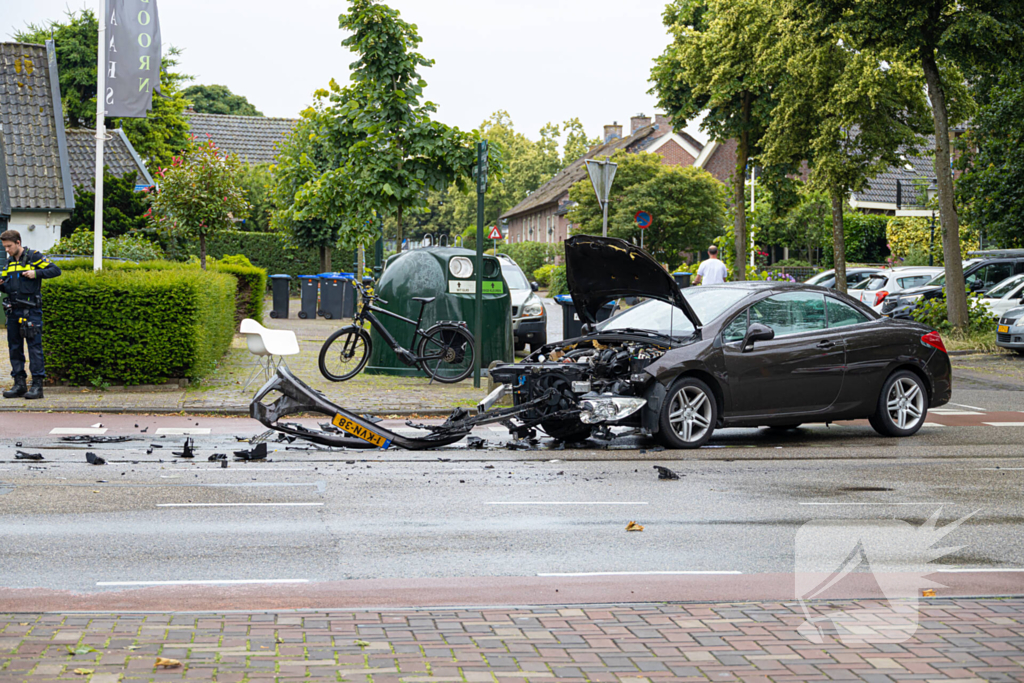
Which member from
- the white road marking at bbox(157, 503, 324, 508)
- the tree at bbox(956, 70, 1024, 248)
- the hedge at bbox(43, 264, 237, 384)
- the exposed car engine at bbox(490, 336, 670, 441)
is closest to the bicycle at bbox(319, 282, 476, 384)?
the hedge at bbox(43, 264, 237, 384)

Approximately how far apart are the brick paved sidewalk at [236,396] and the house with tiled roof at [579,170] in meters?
41.9

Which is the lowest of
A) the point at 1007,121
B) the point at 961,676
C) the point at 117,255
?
the point at 961,676

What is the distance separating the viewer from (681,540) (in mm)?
6461

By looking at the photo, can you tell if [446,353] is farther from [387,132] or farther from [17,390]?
[17,390]

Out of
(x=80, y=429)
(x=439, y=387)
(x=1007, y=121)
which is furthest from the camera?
(x=1007, y=121)

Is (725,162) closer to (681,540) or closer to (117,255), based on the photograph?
(117,255)

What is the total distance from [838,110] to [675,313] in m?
19.1

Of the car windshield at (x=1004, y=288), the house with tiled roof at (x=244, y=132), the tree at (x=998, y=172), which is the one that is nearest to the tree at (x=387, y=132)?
the car windshield at (x=1004, y=288)

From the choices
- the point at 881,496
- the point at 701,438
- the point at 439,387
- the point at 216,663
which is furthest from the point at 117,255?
the point at 216,663

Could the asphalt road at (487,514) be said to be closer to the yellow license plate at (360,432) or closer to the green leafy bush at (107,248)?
the yellow license plate at (360,432)

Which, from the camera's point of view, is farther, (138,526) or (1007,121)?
(1007,121)

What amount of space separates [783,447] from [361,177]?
389 inches

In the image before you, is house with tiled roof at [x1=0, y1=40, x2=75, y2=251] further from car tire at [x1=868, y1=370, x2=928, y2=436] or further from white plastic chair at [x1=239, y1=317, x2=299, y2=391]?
car tire at [x1=868, y1=370, x2=928, y2=436]

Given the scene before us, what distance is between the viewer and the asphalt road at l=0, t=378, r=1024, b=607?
5.61m
